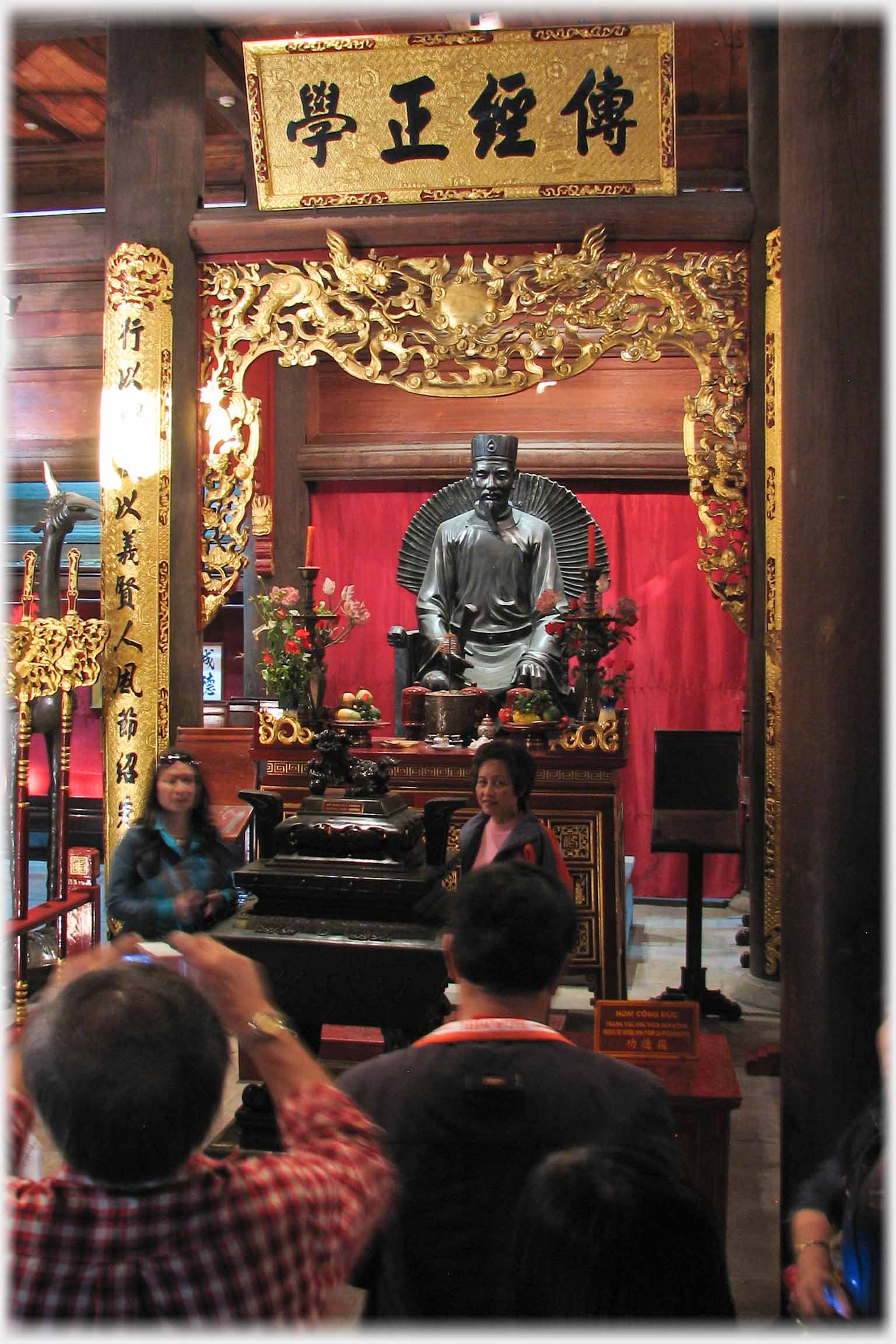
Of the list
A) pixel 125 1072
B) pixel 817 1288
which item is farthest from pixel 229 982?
pixel 817 1288

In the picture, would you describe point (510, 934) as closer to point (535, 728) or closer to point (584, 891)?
point (584, 891)

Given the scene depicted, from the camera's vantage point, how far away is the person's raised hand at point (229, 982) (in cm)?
115

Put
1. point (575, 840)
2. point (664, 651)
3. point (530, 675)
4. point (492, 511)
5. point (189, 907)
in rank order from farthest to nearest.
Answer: point (664, 651) < point (492, 511) < point (530, 675) < point (575, 840) < point (189, 907)

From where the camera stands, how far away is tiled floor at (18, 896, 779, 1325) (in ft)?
7.84

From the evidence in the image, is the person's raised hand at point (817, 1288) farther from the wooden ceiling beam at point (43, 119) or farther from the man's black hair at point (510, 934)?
the wooden ceiling beam at point (43, 119)

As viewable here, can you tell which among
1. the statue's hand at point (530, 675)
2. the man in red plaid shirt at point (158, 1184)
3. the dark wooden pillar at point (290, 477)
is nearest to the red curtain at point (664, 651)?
the dark wooden pillar at point (290, 477)

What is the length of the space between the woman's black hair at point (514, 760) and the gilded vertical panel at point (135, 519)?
213 cm

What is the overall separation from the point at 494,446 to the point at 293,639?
1861mm

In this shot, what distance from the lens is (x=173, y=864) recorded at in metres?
2.93

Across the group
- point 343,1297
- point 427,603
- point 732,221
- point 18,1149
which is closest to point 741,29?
point 732,221

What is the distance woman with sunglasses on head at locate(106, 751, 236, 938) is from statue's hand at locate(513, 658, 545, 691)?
9.10 feet

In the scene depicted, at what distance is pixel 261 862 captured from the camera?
9.21 feet

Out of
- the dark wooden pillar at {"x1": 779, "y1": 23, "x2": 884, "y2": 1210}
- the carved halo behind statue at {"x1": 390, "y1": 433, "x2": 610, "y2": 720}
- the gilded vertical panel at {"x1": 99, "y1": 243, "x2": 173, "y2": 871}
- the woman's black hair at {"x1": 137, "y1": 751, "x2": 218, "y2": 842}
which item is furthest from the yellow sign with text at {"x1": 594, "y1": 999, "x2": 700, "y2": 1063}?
the carved halo behind statue at {"x1": 390, "y1": 433, "x2": 610, "y2": 720}

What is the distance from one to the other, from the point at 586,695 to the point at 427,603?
2040 mm
